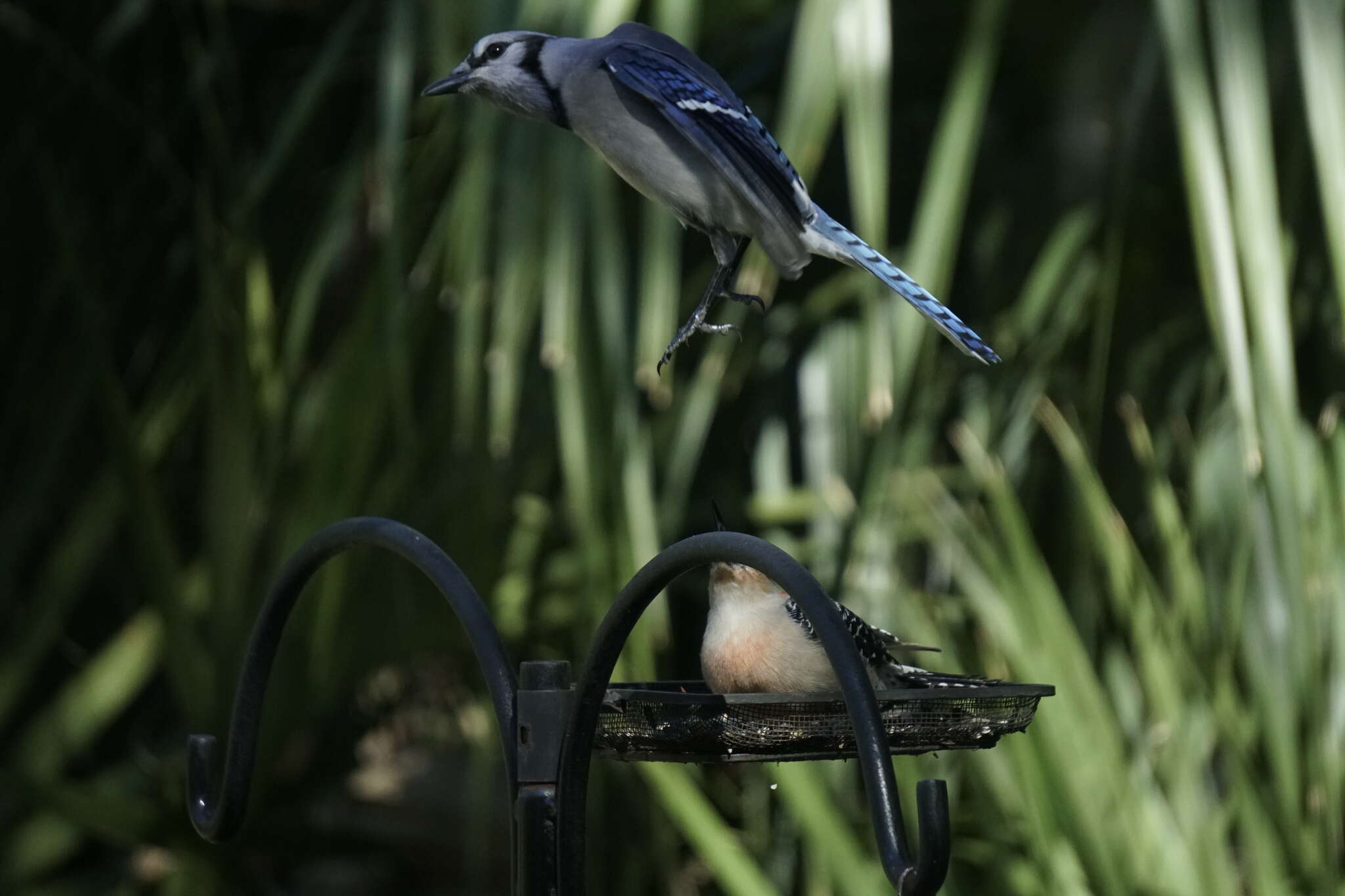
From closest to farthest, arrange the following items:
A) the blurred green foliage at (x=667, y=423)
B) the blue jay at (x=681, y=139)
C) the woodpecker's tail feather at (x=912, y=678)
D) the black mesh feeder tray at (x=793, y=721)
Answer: the black mesh feeder tray at (x=793, y=721), the blue jay at (x=681, y=139), the woodpecker's tail feather at (x=912, y=678), the blurred green foliage at (x=667, y=423)

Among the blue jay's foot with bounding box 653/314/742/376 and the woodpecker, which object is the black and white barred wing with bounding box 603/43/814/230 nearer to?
the blue jay's foot with bounding box 653/314/742/376

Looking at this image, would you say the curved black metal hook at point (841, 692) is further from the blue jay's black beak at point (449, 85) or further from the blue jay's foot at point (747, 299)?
the blue jay's black beak at point (449, 85)

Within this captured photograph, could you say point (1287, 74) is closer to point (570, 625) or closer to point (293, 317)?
point (570, 625)

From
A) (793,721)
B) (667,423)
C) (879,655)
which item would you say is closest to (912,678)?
(879,655)

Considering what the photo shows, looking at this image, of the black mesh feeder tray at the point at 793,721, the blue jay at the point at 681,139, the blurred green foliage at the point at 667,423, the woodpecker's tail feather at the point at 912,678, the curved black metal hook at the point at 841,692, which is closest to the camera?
the curved black metal hook at the point at 841,692

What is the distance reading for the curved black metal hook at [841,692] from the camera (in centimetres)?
86

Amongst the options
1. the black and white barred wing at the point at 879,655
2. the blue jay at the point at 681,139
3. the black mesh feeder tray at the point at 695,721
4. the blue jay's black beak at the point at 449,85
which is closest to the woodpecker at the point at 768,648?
the black and white barred wing at the point at 879,655

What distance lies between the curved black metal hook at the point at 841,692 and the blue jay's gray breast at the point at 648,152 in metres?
0.24

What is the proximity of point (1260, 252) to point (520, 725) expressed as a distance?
3.81ft

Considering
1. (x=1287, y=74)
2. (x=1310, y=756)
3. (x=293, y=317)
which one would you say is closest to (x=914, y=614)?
(x=1310, y=756)

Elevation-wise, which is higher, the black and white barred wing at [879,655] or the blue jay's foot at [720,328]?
the blue jay's foot at [720,328]

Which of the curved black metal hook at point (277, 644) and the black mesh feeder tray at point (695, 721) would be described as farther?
the curved black metal hook at point (277, 644)

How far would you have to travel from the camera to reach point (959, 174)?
88.2 inches

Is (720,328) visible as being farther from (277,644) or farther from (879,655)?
(277,644)
